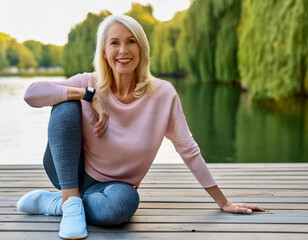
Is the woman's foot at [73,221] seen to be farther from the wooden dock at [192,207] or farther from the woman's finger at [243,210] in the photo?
the woman's finger at [243,210]

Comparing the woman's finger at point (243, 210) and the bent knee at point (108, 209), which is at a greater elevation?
the bent knee at point (108, 209)

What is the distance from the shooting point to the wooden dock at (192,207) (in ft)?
4.48

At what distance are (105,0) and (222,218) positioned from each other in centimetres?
1596

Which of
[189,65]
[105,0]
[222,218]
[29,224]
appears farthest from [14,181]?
[105,0]

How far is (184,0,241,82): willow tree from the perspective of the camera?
9.43 m

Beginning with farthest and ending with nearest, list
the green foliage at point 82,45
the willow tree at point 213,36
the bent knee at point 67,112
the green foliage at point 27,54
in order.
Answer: the green foliage at point 27,54
the green foliage at point 82,45
the willow tree at point 213,36
the bent knee at point 67,112

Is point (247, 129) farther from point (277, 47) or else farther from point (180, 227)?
point (180, 227)

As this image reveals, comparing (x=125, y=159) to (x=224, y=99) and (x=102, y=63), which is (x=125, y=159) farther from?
(x=224, y=99)

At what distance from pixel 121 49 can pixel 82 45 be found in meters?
14.1

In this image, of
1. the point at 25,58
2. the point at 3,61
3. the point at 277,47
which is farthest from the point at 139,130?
the point at 25,58

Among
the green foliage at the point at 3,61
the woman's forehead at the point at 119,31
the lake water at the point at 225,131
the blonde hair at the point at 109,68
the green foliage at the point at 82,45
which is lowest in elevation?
the green foliage at the point at 3,61

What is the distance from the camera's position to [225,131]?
6.29m

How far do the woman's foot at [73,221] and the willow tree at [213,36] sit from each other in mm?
8420

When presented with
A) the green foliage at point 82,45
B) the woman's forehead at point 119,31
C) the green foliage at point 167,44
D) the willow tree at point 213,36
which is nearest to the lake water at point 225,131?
the willow tree at point 213,36
